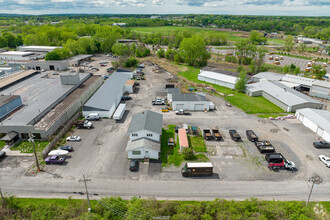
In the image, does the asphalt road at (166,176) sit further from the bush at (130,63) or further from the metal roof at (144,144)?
the bush at (130,63)

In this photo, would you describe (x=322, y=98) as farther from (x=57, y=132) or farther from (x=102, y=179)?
(x=57, y=132)

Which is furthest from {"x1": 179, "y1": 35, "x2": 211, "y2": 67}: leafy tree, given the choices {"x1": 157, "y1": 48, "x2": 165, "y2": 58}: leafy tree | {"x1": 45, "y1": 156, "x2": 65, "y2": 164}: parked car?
{"x1": 45, "y1": 156, "x2": 65, "y2": 164}: parked car

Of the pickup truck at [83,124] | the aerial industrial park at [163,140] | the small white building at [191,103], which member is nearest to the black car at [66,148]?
the aerial industrial park at [163,140]

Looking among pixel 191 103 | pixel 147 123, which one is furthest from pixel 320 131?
pixel 147 123

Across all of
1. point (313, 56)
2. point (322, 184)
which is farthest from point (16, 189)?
point (313, 56)

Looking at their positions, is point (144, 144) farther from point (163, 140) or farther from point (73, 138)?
point (73, 138)
